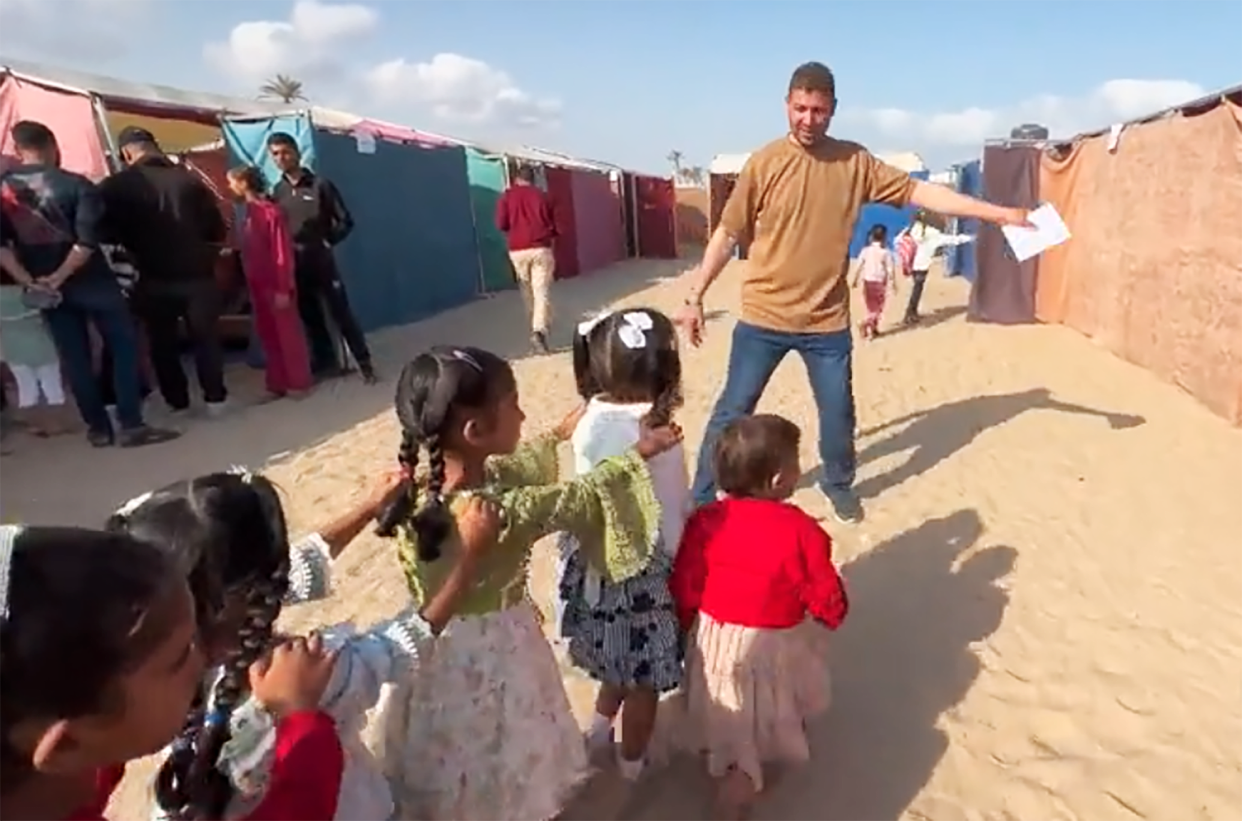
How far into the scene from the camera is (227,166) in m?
9.02

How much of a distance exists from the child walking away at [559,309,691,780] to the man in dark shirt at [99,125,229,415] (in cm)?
444

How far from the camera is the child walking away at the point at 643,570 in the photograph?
2.46 meters

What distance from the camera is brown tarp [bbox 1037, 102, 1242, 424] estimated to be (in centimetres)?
616

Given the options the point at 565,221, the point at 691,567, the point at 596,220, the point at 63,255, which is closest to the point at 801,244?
the point at 691,567

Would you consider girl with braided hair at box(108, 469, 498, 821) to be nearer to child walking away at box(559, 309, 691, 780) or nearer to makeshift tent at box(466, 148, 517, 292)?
child walking away at box(559, 309, 691, 780)

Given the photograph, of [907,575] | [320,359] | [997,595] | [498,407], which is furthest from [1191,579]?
[320,359]

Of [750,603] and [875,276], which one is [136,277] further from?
[875,276]

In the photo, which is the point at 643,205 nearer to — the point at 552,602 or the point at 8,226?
the point at 8,226

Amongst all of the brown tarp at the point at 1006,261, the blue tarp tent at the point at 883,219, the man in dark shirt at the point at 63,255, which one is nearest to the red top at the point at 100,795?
the man in dark shirt at the point at 63,255

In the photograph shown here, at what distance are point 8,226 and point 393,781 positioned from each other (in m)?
4.93

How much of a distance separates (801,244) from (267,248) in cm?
405

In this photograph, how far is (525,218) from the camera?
8.69 metres

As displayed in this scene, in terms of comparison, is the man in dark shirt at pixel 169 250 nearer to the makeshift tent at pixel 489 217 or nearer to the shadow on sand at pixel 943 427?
the shadow on sand at pixel 943 427

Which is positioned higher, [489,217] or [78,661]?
[78,661]
